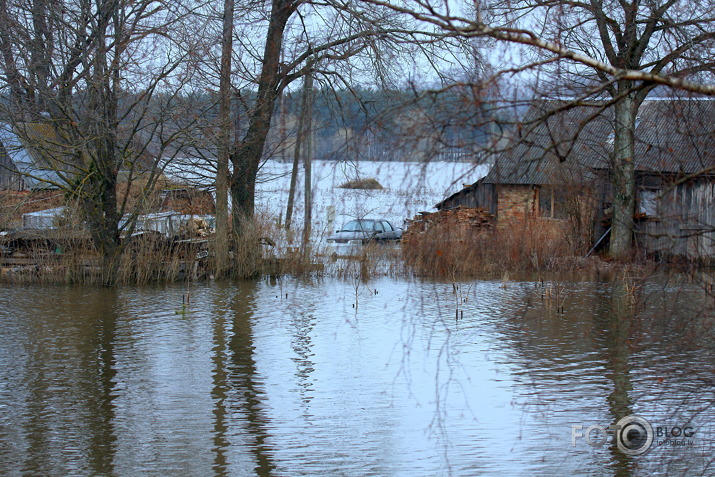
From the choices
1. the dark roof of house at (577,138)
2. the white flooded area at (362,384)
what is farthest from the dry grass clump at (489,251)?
the dark roof of house at (577,138)

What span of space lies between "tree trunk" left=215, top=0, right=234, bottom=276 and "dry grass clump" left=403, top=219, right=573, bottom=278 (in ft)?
16.0

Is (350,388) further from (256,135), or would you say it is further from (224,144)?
(256,135)

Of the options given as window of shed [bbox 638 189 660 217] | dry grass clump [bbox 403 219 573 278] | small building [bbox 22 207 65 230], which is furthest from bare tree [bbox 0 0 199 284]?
window of shed [bbox 638 189 660 217]

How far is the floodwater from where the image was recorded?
6344 millimetres

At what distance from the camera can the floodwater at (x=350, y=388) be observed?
6344 millimetres

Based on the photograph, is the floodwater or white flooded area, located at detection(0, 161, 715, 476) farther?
the floodwater

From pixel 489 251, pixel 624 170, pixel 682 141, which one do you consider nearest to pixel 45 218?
pixel 489 251

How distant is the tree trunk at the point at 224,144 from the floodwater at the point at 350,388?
14.0 ft

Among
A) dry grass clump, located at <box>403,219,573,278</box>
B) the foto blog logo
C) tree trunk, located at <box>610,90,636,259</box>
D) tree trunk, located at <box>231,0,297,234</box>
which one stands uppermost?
tree trunk, located at <box>231,0,297,234</box>

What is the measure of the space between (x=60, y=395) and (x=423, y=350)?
188 inches

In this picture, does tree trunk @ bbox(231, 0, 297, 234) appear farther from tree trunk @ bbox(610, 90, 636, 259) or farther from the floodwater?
tree trunk @ bbox(610, 90, 636, 259)

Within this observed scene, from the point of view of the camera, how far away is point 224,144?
1730 centimetres

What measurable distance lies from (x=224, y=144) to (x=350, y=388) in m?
9.88

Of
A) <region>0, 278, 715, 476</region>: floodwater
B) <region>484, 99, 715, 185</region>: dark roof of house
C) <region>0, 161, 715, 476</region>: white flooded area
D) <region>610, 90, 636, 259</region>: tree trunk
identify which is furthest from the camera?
<region>0, 278, 715, 476</region>: floodwater
